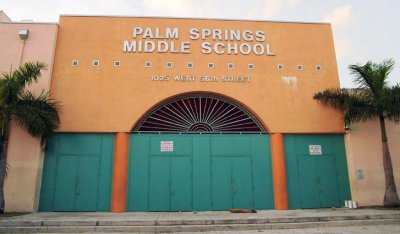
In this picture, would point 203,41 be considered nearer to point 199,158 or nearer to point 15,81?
point 199,158

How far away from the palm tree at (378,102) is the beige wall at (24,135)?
10.6m

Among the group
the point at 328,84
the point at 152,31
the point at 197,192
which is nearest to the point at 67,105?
the point at 152,31

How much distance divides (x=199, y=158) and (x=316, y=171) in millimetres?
4257

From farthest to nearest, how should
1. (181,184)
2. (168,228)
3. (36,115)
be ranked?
(181,184)
(36,115)
(168,228)

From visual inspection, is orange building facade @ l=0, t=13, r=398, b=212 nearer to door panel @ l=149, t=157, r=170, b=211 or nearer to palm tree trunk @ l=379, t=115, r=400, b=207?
door panel @ l=149, t=157, r=170, b=211

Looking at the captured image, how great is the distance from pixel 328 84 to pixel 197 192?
6403 mm

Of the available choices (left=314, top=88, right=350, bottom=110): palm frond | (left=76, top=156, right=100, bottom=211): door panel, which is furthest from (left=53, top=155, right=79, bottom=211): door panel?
(left=314, top=88, right=350, bottom=110): palm frond

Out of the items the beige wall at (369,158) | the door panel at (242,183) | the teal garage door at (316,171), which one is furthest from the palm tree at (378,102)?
the door panel at (242,183)

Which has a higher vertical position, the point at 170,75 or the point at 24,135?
the point at 170,75

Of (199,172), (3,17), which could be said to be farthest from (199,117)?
(3,17)

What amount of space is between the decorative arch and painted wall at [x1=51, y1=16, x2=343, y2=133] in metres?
0.36

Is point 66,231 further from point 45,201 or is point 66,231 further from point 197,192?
point 197,192

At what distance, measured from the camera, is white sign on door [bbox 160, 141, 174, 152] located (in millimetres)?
10969

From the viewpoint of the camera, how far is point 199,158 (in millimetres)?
10984
